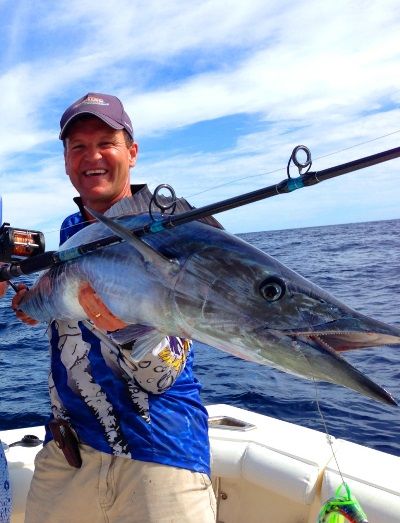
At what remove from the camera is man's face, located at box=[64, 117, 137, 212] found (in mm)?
2957

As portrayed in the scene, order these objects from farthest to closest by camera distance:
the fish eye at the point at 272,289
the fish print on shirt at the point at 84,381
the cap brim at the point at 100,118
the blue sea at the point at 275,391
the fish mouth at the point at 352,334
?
1. the blue sea at the point at 275,391
2. the cap brim at the point at 100,118
3. the fish print on shirt at the point at 84,381
4. the fish eye at the point at 272,289
5. the fish mouth at the point at 352,334

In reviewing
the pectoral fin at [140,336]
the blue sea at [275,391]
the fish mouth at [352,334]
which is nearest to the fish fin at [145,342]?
the pectoral fin at [140,336]

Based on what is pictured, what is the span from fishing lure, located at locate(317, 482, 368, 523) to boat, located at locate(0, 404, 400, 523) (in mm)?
224

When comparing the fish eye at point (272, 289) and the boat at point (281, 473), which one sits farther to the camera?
the boat at point (281, 473)

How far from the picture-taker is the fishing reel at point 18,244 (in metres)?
2.84

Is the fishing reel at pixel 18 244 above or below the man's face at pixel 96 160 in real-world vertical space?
below

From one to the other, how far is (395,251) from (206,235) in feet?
92.5

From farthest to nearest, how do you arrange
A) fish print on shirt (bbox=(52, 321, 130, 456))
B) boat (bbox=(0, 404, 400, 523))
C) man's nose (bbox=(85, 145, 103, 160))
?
boat (bbox=(0, 404, 400, 523))
man's nose (bbox=(85, 145, 103, 160))
fish print on shirt (bbox=(52, 321, 130, 456))

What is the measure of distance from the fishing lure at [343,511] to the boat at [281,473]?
0.22 metres

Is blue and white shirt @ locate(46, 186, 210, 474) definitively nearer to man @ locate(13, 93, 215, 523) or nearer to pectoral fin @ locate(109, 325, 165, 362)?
man @ locate(13, 93, 215, 523)

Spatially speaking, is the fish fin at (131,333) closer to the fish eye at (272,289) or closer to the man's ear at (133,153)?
the fish eye at (272,289)

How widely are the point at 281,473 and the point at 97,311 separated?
213 cm

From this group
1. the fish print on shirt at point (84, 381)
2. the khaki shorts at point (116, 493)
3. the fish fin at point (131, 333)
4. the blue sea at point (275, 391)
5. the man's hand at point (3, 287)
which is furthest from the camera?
the blue sea at point (275, 391)

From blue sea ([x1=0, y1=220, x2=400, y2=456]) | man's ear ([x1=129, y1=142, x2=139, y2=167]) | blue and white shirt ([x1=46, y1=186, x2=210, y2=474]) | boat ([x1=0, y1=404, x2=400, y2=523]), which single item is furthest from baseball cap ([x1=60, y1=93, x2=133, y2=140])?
blue sea ([x1=0, y1=220, x2=400, y2=456])
